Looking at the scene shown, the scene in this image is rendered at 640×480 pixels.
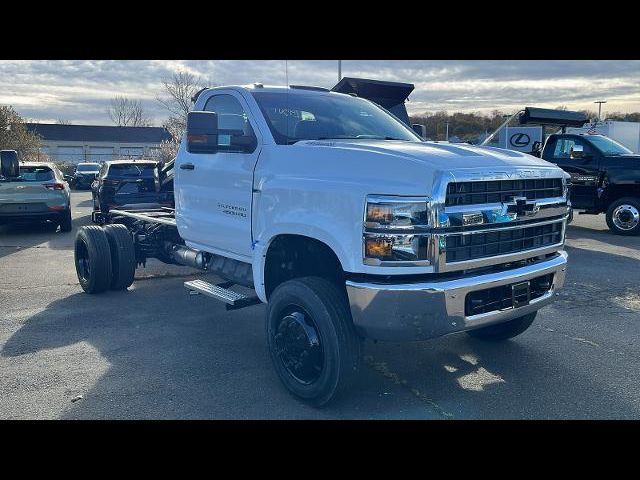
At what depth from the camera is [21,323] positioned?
5.87 m

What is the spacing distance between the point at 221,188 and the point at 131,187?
579 cm

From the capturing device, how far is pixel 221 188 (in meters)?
4.78

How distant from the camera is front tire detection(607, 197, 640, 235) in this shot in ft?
39.4

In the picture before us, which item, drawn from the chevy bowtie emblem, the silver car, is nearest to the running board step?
the chevy bowtie emblem

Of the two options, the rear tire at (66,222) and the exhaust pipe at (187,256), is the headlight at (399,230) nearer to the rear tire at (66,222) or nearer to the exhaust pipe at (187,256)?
the exhaust pipe at (187,256)

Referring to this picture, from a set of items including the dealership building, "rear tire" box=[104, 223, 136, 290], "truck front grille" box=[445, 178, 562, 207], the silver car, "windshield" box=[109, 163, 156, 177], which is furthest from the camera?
the dealership building

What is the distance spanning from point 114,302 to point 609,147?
11.4 meters

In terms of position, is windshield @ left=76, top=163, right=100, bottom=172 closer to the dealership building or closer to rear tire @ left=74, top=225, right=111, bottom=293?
the dealership building

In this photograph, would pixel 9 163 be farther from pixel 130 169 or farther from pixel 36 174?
pixel 130 169

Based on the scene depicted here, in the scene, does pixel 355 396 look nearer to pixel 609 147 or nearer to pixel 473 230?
pixel 473 230

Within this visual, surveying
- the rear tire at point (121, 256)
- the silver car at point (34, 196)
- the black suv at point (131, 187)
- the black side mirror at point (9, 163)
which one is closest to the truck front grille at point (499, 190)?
the rear tire at point (121, 256)

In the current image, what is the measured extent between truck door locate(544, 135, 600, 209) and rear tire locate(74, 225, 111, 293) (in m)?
10.0

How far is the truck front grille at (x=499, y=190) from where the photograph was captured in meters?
3.35
